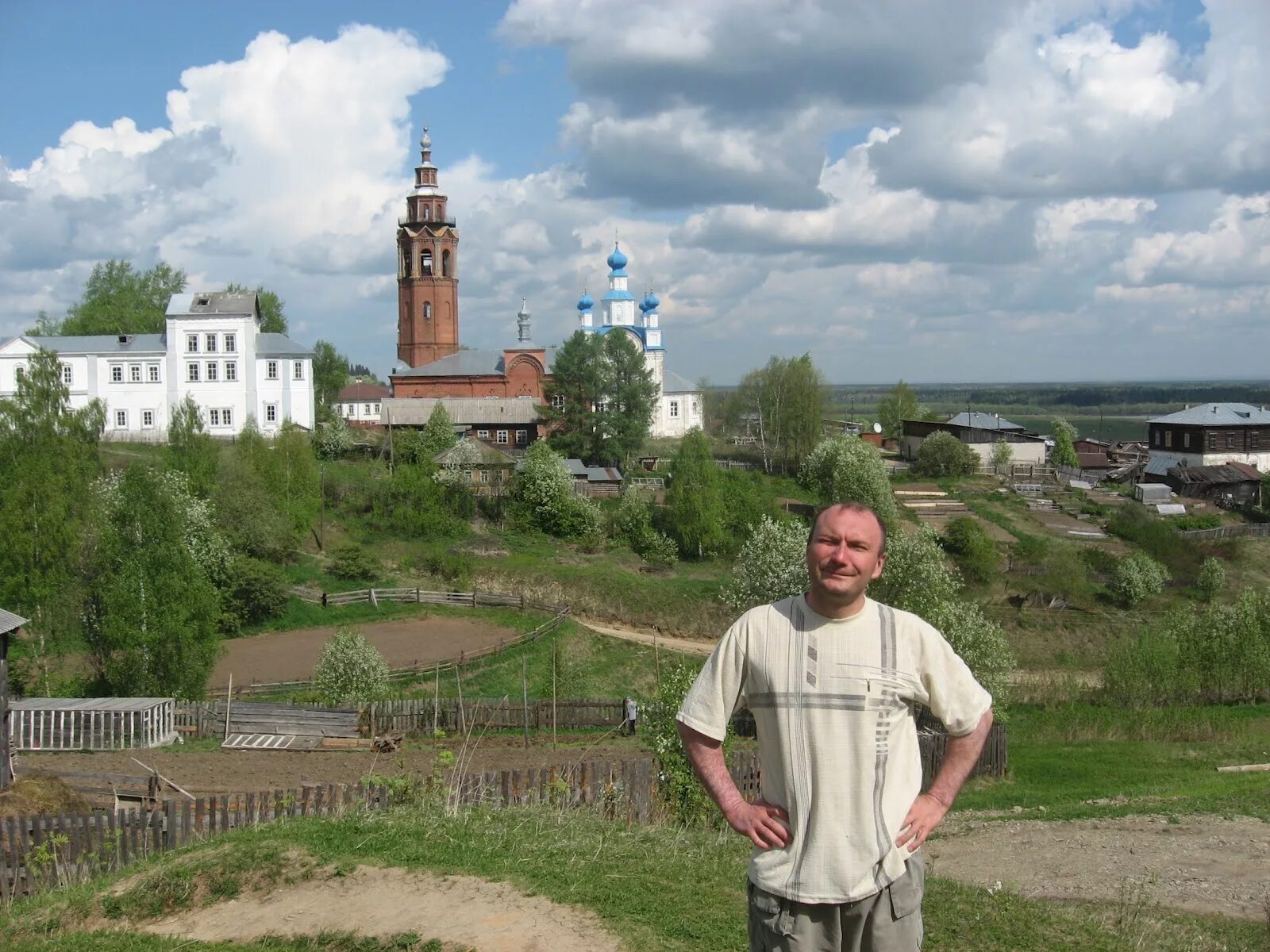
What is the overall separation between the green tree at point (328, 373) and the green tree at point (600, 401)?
19797 mm

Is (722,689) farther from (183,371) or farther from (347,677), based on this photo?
(183,371)

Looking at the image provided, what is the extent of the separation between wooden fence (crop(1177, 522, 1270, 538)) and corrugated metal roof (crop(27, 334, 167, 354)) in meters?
45.0

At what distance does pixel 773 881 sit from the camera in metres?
4.73

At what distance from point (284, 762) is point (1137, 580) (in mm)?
33883

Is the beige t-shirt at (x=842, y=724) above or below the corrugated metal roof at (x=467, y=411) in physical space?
below

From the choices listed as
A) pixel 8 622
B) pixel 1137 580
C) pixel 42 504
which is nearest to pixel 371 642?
pixel 42 504

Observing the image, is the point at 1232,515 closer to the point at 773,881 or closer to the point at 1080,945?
the point at 1080,945

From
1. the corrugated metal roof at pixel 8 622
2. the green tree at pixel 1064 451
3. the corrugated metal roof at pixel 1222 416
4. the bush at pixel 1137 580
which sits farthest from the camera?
the green tree at pixel 1064 451

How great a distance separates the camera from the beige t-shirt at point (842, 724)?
15.4 feet

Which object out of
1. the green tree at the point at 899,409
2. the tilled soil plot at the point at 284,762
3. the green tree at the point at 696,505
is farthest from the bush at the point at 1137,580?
the green tree at the point at 899,409

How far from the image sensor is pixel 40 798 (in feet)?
46.5

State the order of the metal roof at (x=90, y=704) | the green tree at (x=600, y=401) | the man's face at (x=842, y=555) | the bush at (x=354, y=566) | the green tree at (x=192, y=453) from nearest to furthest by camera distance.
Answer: the man's face at (x=842, y=555), the metal roof at (x=90, y=704), the green tree at (x=192, y=453), the bush at (x=354, y=566), the green tree at (x=600, y=401)

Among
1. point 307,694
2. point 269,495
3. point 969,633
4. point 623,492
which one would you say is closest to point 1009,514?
point 623,492

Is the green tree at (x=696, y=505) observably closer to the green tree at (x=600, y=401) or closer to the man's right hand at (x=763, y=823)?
the green tree at (x=600, y=401)
